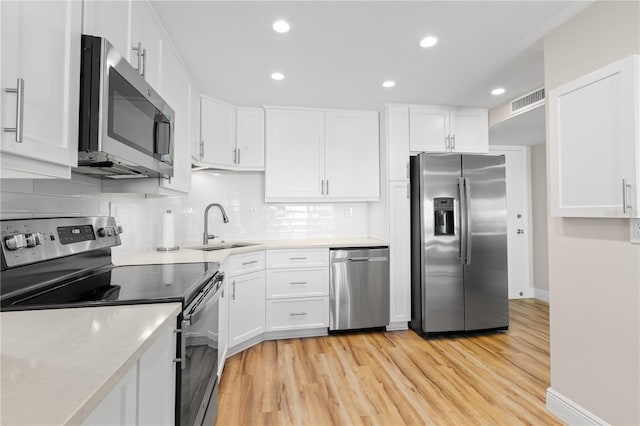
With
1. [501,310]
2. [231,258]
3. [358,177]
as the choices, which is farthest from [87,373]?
[501,310]

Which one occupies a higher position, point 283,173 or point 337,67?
point 337,67

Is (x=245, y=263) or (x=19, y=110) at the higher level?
(x=19, y=110)

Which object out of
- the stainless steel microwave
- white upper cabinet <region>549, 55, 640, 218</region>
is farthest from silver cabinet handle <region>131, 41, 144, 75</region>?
white upper cabinet <region>549, 55, 640, 218</region>

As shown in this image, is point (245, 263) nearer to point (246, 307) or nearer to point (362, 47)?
point (246, 307)

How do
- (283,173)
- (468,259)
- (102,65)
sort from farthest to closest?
(283,173) → (468,259) → (102,65)

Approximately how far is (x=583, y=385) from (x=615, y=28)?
1921 mm

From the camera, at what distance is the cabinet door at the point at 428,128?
10.7 feet

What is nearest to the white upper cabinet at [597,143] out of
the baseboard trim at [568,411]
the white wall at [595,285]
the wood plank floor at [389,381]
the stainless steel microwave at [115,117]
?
the white wall at [595,285]

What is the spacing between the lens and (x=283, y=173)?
331 cm

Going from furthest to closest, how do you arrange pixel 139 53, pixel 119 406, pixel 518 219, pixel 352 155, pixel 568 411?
pixel 518 219 → pixel 352 155 → pixel 568 411 → pixel 139 53 → pixel 119 406

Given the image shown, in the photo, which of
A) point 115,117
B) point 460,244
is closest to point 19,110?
point 115,117

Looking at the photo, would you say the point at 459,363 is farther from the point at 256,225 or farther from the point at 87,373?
the point at 87,373

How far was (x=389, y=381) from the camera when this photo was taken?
2.21 m

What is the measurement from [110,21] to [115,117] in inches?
18.0
